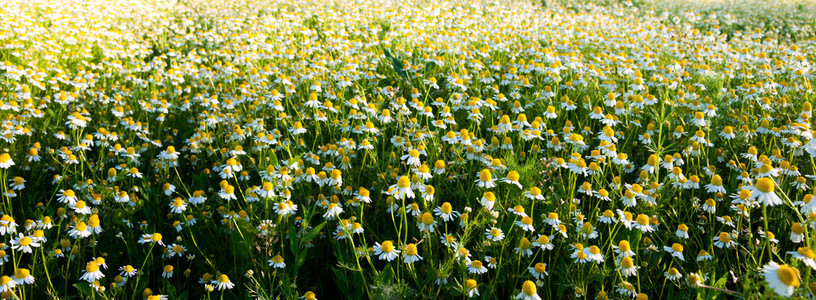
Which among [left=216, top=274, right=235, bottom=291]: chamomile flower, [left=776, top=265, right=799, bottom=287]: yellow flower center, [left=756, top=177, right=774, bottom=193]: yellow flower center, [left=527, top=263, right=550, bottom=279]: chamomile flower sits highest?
[left=776, top=265, right=799, bottom=287]: yellow flower center

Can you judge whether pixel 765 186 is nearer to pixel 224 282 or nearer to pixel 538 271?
pixel 538 271

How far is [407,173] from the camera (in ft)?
9.70

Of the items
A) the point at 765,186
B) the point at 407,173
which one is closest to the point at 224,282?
the point at 407,173

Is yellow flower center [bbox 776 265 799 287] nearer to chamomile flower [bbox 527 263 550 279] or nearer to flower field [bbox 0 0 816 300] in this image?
flower field [bbox 0 0 816 300]

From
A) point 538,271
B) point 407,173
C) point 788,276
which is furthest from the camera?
point 407,173

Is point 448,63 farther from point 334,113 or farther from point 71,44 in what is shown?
→ point 71,44

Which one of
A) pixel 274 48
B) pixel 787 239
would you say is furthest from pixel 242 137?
pixel 787 239

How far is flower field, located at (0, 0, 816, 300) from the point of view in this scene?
7.67 feet

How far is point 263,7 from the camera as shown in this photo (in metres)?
8.45

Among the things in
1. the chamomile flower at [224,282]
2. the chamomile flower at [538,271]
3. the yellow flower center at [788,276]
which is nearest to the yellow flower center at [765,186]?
the yellow flower center at [788,276]

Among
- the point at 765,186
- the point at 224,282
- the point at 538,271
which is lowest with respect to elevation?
the point at 224,282

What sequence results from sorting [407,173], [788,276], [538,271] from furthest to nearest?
1. [407,173]
2. [538,271]
3. [788,276]

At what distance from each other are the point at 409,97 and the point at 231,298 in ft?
7.83

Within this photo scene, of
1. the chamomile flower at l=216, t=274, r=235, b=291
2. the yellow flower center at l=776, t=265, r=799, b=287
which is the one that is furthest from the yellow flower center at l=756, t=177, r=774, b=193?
the chamomile flower at l=216, t=274, r=235, b=291
